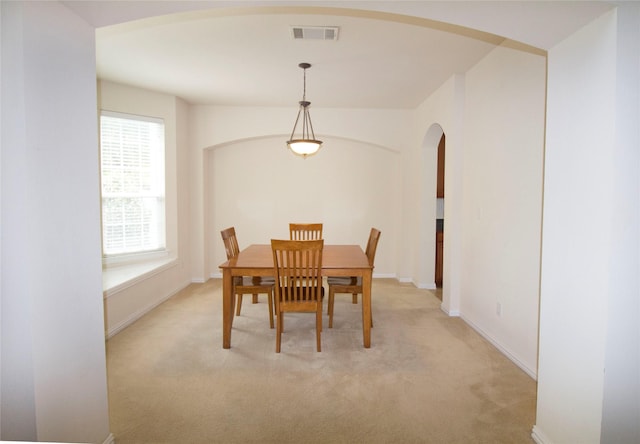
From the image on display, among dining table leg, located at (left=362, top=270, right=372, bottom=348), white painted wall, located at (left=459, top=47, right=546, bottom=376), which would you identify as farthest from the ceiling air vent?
dining table leg, located at (left=362, top=270, right=372, bottom=348)

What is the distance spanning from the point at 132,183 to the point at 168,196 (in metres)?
0.51

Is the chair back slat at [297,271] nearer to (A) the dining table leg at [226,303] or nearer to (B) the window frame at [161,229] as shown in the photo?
(A) the dining table leg at [226,303]

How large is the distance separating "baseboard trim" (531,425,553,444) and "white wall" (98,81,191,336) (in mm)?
3510

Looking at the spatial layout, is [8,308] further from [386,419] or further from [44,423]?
[386,419]

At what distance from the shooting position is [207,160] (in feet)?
18.8

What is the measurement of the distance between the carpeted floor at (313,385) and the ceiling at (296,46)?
2125 mm

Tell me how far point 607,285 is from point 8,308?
2369 millimetres

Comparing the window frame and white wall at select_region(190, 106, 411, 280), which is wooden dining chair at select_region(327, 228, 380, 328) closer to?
white wall at select_region(190, 106, 411, 280)

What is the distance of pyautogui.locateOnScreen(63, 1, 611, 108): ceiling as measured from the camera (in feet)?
5.50

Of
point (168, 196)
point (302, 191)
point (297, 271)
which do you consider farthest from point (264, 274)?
point (302, 191)

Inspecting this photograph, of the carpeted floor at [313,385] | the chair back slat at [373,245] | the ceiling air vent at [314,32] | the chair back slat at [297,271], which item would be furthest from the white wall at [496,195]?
the chair back slat at [297,271]

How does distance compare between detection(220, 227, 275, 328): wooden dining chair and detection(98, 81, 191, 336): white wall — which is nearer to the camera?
detection(220, 227, 275, 328): wooden dining chair

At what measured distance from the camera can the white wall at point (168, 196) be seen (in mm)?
3977

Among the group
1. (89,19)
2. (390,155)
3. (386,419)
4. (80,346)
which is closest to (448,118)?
(390,155)
